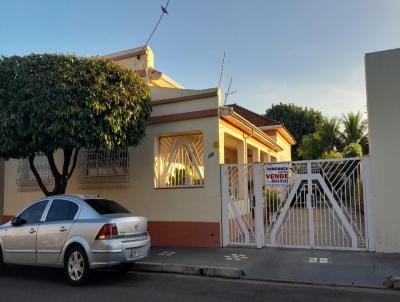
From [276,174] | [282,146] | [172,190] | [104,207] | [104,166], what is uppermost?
[282,146]

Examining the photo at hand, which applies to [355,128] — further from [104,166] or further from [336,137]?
[104,166]

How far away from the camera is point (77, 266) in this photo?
7.83 meters

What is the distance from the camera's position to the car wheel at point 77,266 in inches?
303

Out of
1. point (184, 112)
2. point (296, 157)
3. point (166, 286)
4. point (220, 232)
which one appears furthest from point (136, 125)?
point (296, 157)

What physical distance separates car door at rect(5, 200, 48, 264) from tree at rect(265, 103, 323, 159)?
3421 cm

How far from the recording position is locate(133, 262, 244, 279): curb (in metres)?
8.30

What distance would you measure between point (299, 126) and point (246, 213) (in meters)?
31.4

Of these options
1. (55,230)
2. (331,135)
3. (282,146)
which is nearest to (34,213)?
(55,230)

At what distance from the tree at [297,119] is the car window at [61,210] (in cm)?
3422

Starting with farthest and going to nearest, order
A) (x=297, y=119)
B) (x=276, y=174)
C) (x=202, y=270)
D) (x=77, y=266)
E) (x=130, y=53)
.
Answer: (x=297, y=119)
(x=130, y=53)
(x=276, y=174)
(x=202, y=270)
(x=77, y=266)

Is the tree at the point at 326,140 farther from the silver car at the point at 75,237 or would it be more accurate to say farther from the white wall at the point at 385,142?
the silver car at the point at 75,237

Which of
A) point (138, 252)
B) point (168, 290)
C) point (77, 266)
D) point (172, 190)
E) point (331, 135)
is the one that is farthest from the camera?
point (331, 135)

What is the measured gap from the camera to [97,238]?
25.2ft

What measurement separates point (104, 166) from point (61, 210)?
4551mm
